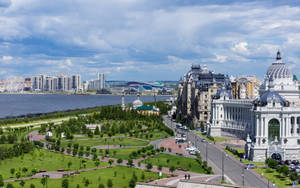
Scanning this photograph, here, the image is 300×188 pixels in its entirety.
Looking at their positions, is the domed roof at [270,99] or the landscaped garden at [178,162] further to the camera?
the domed roof at [270,99]

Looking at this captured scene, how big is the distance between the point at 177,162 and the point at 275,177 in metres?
13.9

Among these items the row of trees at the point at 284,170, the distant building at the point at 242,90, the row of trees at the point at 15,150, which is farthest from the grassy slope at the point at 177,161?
the distant building at the point at 242,90

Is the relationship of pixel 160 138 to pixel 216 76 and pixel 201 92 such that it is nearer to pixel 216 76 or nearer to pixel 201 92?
pixel 201 92

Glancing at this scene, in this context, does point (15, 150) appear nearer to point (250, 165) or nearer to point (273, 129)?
point (250, 165)

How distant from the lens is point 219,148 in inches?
2985

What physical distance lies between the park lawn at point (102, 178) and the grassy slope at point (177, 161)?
5984 millimetres

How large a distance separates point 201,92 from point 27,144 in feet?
179

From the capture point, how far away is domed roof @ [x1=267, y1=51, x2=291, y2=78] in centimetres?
8369

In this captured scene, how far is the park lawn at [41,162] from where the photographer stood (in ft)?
187

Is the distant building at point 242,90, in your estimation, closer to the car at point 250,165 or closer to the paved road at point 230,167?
the paved road at point 230,167

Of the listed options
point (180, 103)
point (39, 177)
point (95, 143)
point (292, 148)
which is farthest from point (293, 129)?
point (180, 103)

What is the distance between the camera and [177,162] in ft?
195

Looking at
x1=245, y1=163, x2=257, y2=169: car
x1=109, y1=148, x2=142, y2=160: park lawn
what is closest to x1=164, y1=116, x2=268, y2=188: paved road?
x1=245, y1=163, x2=257, y2=169: car

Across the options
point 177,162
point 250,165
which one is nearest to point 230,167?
→ point 250,165
